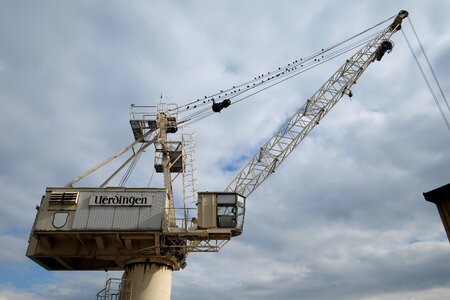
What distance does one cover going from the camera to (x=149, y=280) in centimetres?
2656

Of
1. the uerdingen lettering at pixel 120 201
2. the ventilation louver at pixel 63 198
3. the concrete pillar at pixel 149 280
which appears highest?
the ventilation louver at pixel 63 198

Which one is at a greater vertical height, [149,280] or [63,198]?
[63,198]

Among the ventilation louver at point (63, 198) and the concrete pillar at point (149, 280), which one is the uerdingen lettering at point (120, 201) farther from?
the concrete pillar at point (149, 280)

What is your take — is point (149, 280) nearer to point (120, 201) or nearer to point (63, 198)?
point (120, 201)

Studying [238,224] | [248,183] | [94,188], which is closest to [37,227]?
[94,188]

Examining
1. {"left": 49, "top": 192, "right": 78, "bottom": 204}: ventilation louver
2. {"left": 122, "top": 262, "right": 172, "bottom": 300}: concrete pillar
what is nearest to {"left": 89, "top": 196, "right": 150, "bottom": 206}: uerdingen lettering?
{"left": 49, "top": 192, "right": 78, "bottom": 204}: ventilation louver

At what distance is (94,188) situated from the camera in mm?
27312

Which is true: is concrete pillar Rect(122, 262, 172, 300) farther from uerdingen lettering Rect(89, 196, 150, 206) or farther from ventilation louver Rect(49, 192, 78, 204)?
ventilation louver Rect(49, 192, 78, 204)

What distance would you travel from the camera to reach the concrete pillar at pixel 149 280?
25812 millimetres

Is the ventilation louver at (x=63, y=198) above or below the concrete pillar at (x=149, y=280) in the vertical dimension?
above

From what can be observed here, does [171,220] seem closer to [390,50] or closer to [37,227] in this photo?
[37,227]

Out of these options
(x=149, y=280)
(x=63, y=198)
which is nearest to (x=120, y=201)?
(x=63, y=198)

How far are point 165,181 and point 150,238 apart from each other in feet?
21.9

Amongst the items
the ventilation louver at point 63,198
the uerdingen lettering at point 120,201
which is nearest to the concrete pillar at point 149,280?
the uerdingen lettering at point 120,201
